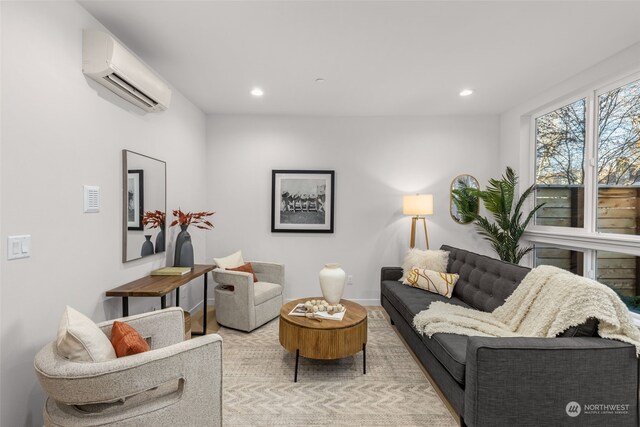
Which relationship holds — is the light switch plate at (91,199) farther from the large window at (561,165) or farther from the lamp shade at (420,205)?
the large window at (561,165)

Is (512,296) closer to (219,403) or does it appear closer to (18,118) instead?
(219,403)

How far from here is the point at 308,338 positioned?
7.32 feet

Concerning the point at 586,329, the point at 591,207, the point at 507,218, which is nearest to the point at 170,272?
the point at 586,329

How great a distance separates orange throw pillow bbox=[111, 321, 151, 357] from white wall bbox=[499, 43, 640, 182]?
157 inches

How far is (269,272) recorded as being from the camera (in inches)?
146

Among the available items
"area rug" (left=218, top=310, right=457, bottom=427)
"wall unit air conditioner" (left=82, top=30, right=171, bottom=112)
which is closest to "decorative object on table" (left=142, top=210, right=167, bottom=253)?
"wall unit air conditioner" (left=82, top=30, right=171, bottom=112)

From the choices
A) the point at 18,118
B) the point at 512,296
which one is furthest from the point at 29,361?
the point at 512,296

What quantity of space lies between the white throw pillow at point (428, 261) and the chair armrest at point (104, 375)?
2.59m

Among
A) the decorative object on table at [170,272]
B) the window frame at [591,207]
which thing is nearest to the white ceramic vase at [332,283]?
the decorative object on table at [170,272]

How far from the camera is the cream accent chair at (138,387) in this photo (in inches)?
47.8

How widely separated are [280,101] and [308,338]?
2.68 m

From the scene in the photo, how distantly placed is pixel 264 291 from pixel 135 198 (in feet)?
5.15

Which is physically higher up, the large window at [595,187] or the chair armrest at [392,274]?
the large window at [595,187]

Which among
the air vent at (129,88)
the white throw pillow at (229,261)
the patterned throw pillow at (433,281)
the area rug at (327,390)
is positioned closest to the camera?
the area rug at (327,390)
